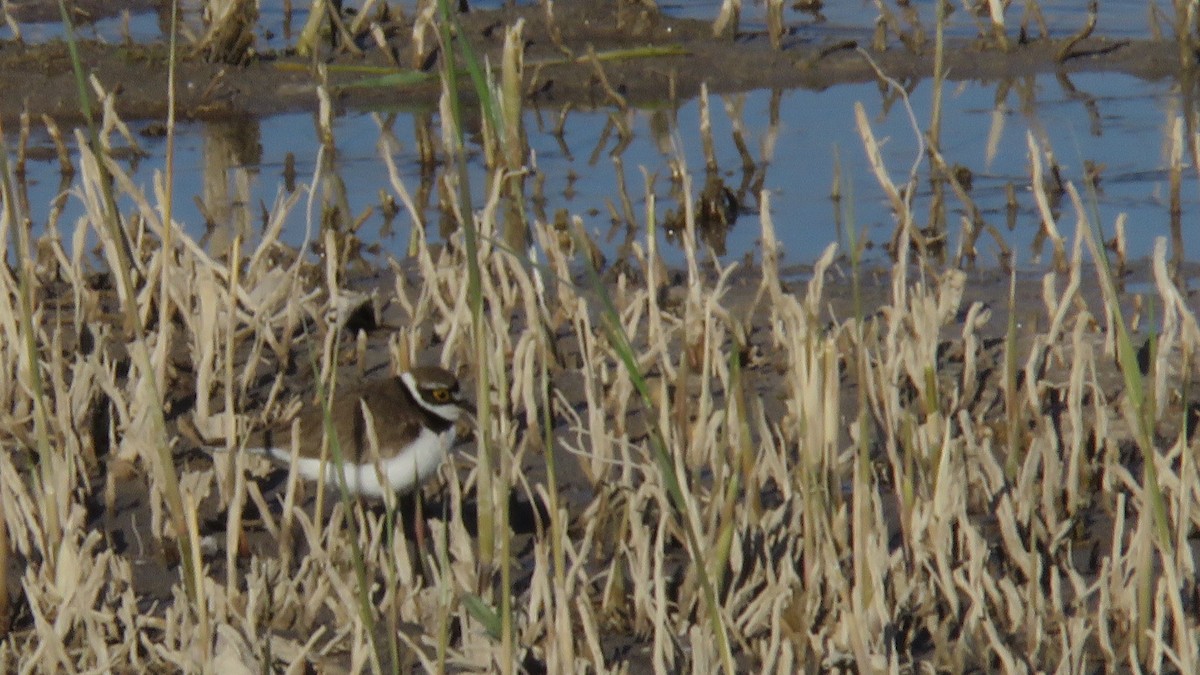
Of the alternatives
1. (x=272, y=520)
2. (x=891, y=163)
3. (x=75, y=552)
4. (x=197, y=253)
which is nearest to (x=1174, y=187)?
(x=891, y=163)

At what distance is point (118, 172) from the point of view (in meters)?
4.96

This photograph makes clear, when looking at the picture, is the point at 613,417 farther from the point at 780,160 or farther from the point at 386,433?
the point at 780,160

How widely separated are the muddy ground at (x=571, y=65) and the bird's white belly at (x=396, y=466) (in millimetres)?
5592

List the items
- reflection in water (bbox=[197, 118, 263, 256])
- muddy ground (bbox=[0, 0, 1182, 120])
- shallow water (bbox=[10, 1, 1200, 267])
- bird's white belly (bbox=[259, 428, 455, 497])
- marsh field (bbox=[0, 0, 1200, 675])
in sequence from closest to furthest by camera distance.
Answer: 1. marsh field (bbox=[0, 0, 1200, 675])
2. bird's white belly (bbox=[259, 428, 455, 497])
3. shallow water (bbox=[10, 1, 1200, 267])
4. reflection in water (bbox=[197, 118, 263, 256])
5. muddy ground (bbox=[0, 0, 1182, 120])

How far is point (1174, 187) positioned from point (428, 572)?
4.16 meters

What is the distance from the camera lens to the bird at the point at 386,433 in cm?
502

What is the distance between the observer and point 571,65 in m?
11.1

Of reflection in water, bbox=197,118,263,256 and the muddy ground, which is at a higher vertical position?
the muddy ground

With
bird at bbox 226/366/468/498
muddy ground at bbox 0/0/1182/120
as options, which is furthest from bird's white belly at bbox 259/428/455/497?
muddy ground at bbox 0/0/1182/120

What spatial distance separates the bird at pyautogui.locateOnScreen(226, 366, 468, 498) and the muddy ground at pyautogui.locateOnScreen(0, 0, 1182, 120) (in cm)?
539

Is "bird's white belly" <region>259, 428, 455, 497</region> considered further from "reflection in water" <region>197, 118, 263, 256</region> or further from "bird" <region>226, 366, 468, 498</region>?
"reflection in water" <region>197, 118, 263, 256</region>

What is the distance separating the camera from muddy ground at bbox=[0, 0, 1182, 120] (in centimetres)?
1070

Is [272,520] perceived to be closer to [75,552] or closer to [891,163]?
[75,552]

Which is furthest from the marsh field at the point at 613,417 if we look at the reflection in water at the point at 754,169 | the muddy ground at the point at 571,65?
the muddy ground at the point at 571,65
